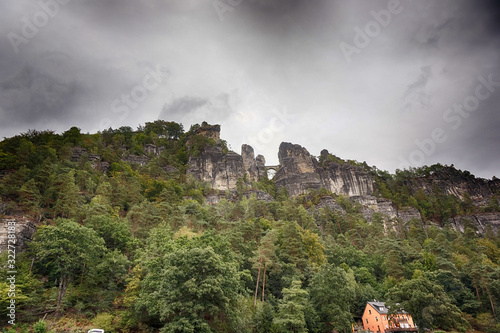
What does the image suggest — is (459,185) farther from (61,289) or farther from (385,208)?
(61,289)

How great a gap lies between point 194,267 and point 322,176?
95742 millimetres

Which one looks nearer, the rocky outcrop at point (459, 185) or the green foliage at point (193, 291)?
the green foliage at point (193, 291)

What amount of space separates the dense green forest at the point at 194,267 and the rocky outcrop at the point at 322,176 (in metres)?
39.2

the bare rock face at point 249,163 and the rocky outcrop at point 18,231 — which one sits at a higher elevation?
the bare rock face at point 249,163

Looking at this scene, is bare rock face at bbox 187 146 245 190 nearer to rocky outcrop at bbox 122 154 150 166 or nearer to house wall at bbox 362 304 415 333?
rocky outcrop at bbox 122 154 150 166

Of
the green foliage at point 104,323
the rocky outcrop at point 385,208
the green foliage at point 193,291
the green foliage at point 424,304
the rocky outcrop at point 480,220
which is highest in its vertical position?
the rocky outcrop at point 385,208

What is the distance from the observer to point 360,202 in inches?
3912

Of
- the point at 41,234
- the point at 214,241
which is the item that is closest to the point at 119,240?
the point at 41,234

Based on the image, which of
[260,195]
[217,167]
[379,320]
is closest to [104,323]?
[379,320]

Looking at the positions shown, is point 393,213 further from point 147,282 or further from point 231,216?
point 147,282

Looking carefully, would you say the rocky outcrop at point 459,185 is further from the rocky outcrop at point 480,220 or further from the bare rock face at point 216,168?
the bare rock face at point 216,168

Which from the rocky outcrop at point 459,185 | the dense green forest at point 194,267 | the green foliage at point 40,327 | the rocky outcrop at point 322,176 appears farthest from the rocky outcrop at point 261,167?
the green foliage at point 40,327

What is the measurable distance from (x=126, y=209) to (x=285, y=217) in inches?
1214

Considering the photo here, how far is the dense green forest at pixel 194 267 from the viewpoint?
22.9 m
